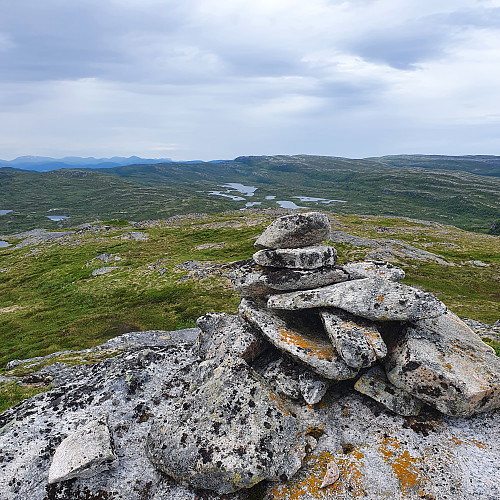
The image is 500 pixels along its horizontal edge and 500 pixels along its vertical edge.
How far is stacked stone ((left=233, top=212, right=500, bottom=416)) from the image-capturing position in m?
11.3

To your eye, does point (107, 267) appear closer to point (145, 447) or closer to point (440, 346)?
point (145, 447)

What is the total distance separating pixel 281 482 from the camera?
32.1ft

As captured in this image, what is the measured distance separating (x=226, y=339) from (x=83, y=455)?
22.6 ft

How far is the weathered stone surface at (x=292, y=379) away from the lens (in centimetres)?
1214

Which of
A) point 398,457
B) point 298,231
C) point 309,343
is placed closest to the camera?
point 398,457

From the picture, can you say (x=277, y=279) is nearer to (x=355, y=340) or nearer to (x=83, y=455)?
(x=355, y=340)

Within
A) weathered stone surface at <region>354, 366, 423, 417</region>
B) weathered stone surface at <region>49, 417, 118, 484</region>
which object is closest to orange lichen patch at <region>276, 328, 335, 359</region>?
weathered stone surface at <region>354, 366, 423, 417</region>

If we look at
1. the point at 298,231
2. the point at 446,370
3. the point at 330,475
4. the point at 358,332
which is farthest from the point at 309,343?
the point at 298,231

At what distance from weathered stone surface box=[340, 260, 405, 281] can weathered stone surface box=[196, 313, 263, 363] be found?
5532mm

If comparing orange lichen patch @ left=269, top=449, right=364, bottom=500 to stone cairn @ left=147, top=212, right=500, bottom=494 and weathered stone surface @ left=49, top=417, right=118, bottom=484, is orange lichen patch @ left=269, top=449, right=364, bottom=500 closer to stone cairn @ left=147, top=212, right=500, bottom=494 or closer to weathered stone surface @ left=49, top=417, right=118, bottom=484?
stone cairn @ left=147, top=212, right=500, bottom=494

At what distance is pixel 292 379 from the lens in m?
12.8

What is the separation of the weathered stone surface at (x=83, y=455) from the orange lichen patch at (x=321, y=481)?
557 centimetres

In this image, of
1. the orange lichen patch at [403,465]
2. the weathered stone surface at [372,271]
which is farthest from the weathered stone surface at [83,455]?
the weathered stone surface at [372,271]

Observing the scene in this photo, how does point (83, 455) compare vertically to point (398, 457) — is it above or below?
above
